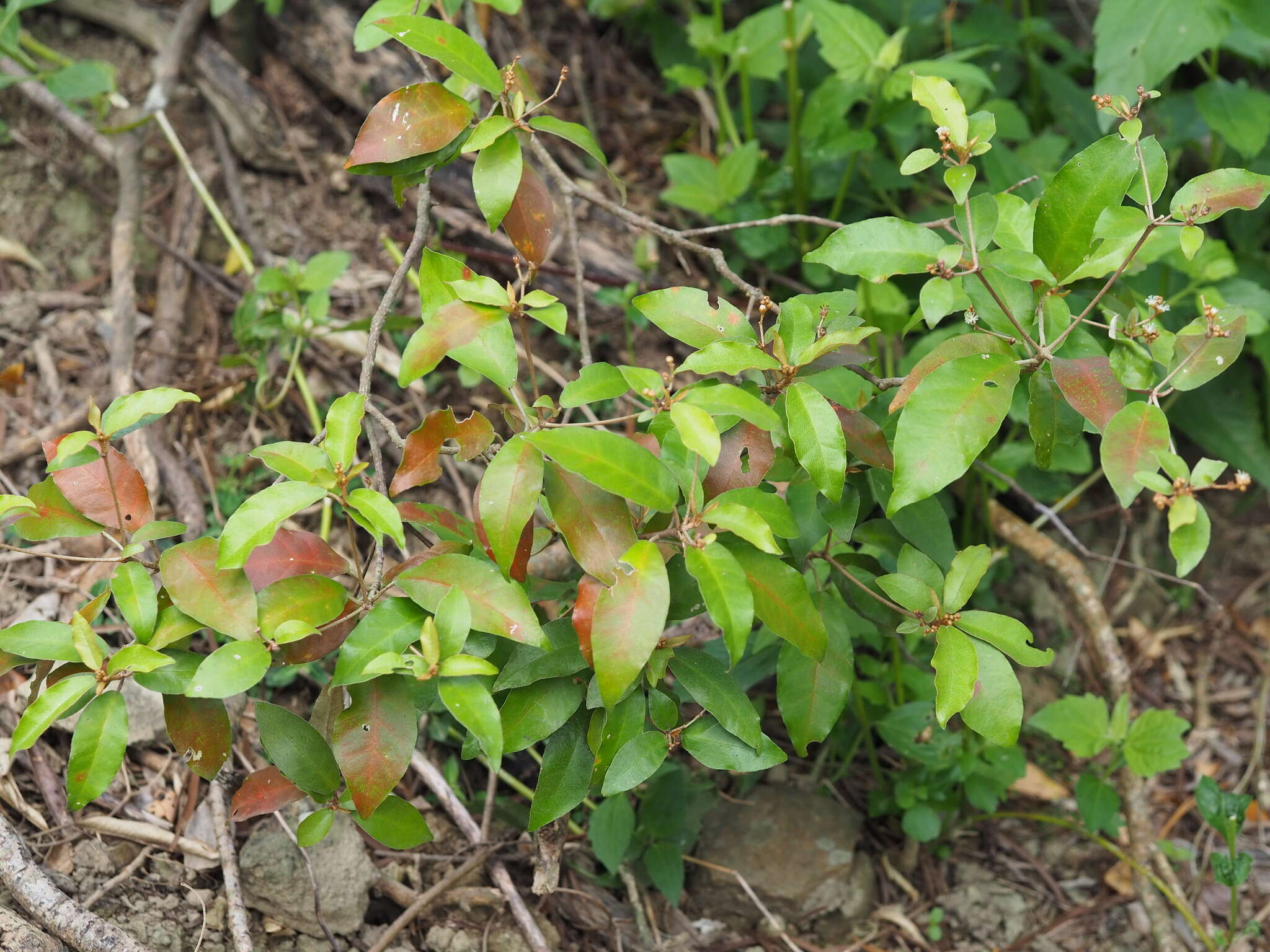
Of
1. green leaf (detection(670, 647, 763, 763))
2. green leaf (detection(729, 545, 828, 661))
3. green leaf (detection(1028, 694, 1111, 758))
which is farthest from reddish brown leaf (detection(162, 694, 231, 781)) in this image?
green leaf (detection(1028, 694, 1111, 758))

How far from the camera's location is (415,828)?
1.36 metres

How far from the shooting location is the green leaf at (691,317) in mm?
1317

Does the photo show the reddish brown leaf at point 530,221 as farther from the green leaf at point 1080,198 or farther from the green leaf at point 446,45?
the green leaf at point 1080,198

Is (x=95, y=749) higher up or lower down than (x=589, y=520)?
lower down

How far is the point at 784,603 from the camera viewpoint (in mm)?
1220

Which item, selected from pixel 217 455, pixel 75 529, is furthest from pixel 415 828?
pixel 217 455

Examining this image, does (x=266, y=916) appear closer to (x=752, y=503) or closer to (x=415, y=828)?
(x=415, y=828)

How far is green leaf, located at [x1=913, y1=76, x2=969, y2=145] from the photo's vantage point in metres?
1.25

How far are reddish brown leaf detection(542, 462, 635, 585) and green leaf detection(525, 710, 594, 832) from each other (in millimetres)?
337

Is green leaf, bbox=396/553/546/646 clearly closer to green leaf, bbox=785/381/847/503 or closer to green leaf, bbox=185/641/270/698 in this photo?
green leaf, bbox=185/641/270/698

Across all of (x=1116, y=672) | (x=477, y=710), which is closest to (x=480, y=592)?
(x=477, y=710)

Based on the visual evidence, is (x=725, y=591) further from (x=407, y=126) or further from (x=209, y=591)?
(x=407, y=126)

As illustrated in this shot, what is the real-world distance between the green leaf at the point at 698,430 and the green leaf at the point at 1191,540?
1.68ft

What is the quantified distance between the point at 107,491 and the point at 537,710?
0.67m
